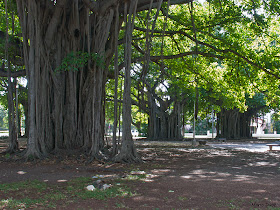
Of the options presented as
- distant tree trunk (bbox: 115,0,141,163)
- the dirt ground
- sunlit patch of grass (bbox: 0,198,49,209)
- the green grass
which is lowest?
the dirt ground

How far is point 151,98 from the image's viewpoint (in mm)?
24328

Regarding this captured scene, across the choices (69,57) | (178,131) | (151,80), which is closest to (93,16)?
(69,57)

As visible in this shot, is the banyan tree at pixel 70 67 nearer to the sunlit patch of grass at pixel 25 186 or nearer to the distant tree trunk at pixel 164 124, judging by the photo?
the sunlit patch of grass at pixel 25 186

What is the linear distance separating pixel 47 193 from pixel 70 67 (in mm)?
4555

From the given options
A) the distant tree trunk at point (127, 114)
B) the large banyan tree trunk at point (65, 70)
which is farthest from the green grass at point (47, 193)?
the large banyan tree trunk at point (65, 70)

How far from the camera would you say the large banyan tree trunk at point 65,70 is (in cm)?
842

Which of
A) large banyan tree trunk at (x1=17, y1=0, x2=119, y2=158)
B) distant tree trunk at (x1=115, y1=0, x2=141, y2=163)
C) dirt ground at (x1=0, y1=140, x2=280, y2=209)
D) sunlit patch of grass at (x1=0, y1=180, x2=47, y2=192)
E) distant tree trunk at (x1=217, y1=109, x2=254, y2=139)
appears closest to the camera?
dirt ground at (x1=0, y1=140, x2=280, y2=209)

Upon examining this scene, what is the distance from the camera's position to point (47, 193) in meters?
4.54

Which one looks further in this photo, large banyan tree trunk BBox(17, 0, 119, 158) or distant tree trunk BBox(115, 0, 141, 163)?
large banyan tree trunk BBox(17, 0, 119, 158)

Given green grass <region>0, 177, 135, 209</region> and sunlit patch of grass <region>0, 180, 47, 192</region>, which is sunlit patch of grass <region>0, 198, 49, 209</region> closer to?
green grass <region>0, 177, 135, 209</region>

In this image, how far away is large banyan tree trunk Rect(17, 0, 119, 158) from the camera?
842 centimetres

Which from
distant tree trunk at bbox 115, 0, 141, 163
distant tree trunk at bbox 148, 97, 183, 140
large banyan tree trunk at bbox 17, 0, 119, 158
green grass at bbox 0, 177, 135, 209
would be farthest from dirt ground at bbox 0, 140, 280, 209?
distant tree trunk at bbox 148, 97, 183, 140

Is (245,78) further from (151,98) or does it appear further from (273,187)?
(151,98)

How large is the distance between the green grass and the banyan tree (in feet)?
10.2
